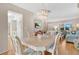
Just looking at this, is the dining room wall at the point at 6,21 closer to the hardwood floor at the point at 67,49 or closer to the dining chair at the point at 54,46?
the dining chair at the point at 54,46

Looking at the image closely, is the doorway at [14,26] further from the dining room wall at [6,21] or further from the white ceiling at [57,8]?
the white ceiling at [57,8]

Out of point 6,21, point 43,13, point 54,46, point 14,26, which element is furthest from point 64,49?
point 6,21

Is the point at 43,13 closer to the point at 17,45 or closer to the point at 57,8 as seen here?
the point at 57,8

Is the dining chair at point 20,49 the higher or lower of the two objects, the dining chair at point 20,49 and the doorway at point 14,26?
the lower

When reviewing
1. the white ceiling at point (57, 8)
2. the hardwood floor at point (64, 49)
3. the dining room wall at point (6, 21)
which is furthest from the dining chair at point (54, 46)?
the dining room wall at point (6, 21)

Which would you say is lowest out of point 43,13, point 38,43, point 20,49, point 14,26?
point 20,49

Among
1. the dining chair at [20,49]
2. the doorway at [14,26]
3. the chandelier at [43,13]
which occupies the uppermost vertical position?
the chandelier at [43,13]

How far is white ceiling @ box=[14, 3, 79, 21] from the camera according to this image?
206 centimetres

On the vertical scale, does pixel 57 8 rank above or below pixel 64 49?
above

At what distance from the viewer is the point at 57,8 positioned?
2.09 m

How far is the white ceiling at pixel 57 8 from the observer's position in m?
2.06

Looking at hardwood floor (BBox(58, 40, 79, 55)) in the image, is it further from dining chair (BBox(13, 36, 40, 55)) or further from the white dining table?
dining chair (BBox(13, 36, 40, 55))

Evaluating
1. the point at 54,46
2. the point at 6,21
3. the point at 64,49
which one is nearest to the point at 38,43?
the point at 54,46
